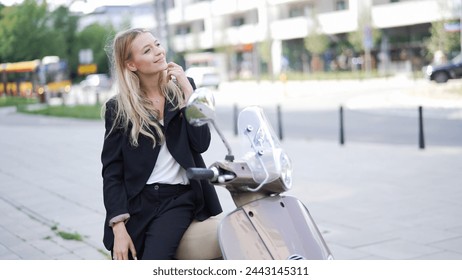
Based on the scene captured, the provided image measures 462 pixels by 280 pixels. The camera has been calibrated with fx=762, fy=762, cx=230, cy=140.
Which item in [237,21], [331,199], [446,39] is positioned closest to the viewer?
[331,199]

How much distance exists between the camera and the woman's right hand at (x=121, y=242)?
9.25 feet

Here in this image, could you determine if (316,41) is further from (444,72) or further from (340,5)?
(444,72)

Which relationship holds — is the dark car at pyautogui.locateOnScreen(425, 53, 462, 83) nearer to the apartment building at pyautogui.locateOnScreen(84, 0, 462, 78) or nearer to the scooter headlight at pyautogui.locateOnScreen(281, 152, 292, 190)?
the apartment building at pyautogui.locateOnScreen(84, 0, 462, 78)

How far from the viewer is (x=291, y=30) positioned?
47312 mm

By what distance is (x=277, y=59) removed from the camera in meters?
49.5

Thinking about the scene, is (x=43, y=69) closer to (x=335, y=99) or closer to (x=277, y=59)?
(x=335, y=99)

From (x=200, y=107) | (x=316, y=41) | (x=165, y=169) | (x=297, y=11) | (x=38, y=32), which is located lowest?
(x=316, y=41)

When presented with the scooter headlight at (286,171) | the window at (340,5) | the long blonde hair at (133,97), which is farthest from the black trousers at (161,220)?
the window at (340,5)

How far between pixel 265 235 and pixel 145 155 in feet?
1.91

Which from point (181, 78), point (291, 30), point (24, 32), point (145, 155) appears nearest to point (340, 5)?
point (291, 30)

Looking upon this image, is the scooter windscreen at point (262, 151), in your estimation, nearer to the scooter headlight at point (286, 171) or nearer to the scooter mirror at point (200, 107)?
the scooter headlight at point (286, 171)

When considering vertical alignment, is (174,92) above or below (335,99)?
above

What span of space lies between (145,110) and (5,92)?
3668 mm
